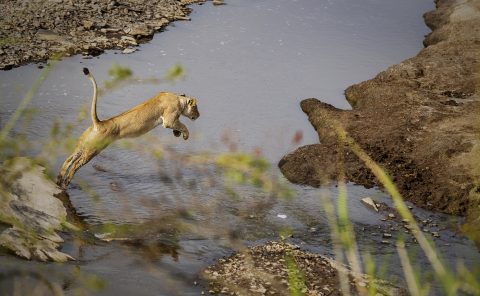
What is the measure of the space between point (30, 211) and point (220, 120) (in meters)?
5.38

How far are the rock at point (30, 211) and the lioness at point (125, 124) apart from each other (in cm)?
43

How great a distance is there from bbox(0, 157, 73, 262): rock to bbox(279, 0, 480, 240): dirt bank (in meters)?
3.96

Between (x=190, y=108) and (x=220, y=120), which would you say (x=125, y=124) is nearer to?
(x=190, y=108)

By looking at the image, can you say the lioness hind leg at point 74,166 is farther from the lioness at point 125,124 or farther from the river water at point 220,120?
the river water at point 220,120

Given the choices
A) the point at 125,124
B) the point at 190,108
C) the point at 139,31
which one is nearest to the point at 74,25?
the point at 139,31

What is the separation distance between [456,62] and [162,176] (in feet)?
28.2

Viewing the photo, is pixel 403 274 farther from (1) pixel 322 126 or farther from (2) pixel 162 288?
(1) pixel 322 126

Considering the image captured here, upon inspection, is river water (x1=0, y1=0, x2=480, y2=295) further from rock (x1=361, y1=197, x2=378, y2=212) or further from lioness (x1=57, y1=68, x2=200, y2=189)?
lioness (x1=57, y1=68, x2=200, y2=189)

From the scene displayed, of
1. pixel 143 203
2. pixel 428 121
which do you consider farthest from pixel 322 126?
pixel 143 203

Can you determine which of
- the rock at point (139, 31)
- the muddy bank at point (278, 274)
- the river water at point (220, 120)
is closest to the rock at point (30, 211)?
the river water at point (220, 120)

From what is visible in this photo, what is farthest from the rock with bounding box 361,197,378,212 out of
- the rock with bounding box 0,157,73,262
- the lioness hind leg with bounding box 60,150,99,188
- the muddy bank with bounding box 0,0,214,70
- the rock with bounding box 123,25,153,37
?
the rock with bounding box 123,25,153,37

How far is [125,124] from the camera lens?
10.1 m

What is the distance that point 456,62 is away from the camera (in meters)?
15.9

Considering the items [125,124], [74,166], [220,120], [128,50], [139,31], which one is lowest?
[220,120]
